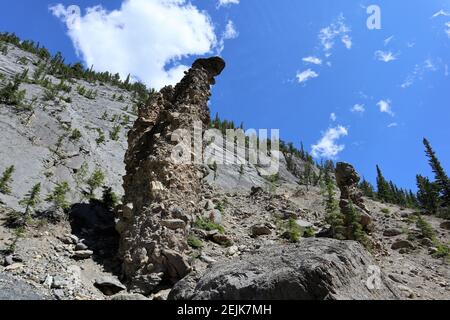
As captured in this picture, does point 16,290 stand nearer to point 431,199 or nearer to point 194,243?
point 194,243

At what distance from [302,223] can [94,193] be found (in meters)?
15.2

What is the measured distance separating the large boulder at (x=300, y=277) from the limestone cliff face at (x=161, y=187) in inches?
164

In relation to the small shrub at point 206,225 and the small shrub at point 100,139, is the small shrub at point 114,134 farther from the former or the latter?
the small shrub at point 206,225

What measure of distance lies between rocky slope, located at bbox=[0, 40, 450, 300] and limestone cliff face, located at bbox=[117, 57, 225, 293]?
0.05 meters

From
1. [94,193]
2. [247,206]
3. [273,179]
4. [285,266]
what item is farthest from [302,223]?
[273,179]

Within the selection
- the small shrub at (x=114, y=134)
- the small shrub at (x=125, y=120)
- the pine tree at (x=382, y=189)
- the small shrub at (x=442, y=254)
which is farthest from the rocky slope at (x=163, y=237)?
the pine tree at (x=382, y=189)

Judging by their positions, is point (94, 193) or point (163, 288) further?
point (94, 193)

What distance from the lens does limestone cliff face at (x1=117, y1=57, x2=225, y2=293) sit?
12.0 m

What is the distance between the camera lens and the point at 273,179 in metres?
55.2

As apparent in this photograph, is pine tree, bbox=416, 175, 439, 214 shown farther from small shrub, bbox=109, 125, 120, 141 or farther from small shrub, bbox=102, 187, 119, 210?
A: small shrub, bbox=102, 187, 119, 210

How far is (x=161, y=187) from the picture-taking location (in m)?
14.2

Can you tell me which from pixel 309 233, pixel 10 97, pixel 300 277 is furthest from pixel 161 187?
pixel 10 97

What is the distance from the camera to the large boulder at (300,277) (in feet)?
19.3
